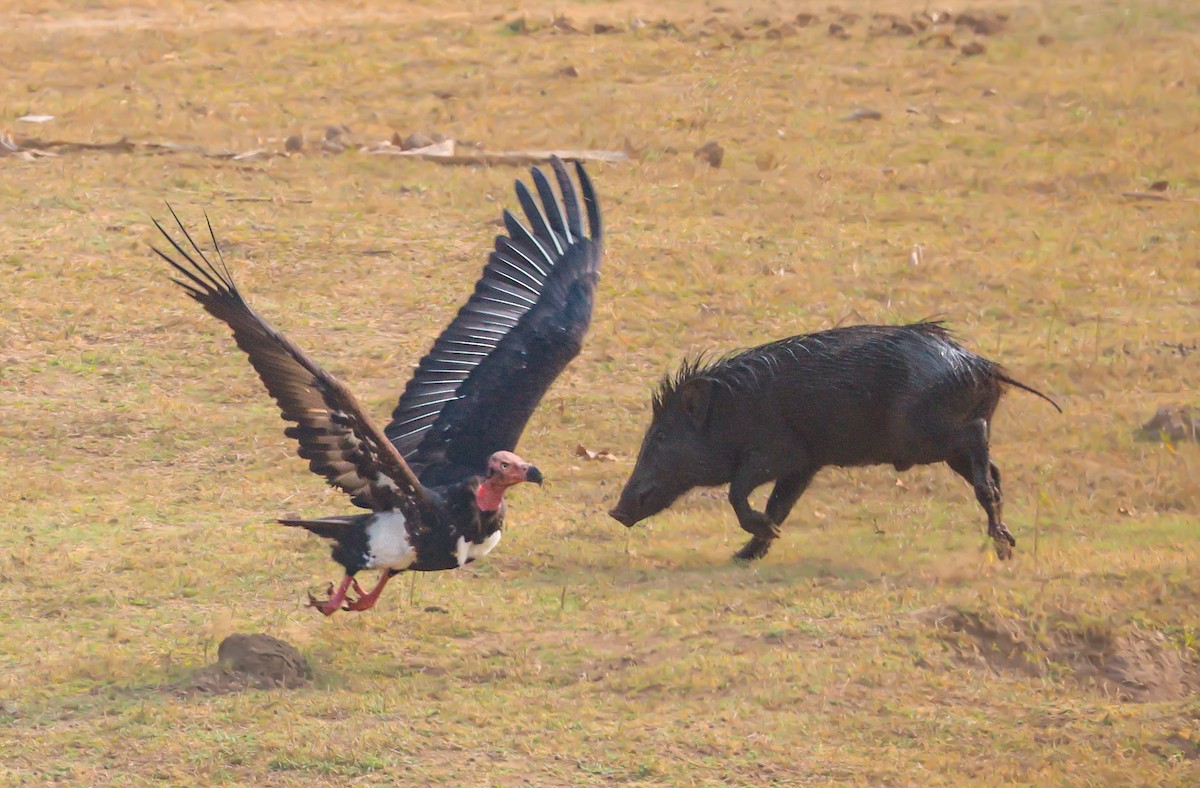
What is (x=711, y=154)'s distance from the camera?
546 inches

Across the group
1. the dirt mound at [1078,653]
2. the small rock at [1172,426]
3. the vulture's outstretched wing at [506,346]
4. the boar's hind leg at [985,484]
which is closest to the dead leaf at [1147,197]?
the small rock at [1172,426]

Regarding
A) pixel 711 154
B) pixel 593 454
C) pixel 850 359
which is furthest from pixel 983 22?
pixel 850 359

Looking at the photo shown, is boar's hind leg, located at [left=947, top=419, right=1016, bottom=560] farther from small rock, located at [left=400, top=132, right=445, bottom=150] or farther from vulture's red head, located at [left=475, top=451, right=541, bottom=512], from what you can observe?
small rock, located at [left=400, top=132, right=445, bottom=150]

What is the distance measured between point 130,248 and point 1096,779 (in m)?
7.81

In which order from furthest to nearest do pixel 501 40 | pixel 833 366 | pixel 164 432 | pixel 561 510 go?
pixel 501 40
pixel 164 432
pixel 561 510
pixel 833 366

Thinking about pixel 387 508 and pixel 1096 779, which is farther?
pixel 387 508

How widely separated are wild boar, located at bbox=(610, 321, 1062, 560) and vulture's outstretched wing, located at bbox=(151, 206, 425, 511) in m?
1.72

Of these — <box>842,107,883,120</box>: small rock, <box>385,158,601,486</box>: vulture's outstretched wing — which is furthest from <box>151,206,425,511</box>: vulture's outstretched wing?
<box>842,107,883,120</box>: small rock

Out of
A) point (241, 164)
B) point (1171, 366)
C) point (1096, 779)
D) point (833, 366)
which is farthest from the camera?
point (241, 164)

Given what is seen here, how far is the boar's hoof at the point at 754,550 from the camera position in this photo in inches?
320

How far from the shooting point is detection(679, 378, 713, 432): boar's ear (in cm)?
819

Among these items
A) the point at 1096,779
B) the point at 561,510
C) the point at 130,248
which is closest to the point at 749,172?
the point at 130,248

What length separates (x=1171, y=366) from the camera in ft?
35.1

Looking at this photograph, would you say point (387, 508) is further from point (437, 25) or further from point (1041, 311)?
point (437, 25)
